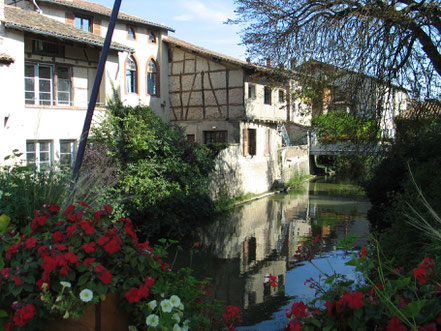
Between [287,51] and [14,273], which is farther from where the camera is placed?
[287,51]

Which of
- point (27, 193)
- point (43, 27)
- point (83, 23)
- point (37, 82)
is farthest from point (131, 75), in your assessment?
point (27, 193)

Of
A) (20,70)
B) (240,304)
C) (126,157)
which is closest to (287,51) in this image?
(126,157)

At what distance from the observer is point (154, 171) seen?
1266 cm

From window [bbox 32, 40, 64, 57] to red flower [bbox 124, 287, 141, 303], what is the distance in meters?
13.4

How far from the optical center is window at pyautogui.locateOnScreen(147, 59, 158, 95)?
21.9m

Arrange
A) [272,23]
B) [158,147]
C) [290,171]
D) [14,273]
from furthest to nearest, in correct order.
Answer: [290,171] < [158,147] < [272,23] < [14,273]

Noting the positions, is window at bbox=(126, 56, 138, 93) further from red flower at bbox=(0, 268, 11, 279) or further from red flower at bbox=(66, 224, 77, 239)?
red flower at bbox=(0, 268, 11, 279)

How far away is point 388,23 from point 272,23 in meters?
3.34

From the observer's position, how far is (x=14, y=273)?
8.37 feet

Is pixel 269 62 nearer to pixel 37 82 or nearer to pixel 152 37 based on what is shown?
pixel 37 82

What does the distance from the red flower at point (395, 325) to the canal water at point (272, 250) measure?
4.16ft

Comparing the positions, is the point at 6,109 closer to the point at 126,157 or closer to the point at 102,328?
the point at 126,157

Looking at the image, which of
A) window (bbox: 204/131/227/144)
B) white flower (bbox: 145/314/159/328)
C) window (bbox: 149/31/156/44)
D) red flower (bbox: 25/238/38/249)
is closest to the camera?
white flower (bbox: 145/314/159/328)

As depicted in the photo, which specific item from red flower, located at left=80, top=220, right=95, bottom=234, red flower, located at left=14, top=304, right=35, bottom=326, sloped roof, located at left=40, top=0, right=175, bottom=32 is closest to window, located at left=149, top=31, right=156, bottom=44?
sloped roof, located at left=40, top=0, right=175, bottom=32
